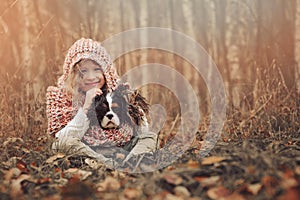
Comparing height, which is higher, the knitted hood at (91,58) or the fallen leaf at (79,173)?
the knitted hood at (91,58)

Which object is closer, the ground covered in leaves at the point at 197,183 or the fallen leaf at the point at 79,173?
the ground covered in leaves at the point at 197,183

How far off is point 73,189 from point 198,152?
984 mm

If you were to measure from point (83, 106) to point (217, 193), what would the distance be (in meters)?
1.39

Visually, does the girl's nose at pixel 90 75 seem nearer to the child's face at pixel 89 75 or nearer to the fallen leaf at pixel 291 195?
the child's face at pixel 89 75

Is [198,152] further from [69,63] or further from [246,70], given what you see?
[246,70]

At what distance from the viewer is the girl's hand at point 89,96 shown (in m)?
2.66

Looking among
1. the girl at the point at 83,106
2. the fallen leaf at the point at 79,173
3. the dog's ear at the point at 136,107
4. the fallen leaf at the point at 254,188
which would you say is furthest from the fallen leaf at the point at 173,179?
the dog's ear at the point at 136,107

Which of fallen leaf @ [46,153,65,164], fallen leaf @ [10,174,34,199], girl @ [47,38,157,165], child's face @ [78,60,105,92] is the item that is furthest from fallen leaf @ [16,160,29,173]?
child's face @ [78,60,105,92]

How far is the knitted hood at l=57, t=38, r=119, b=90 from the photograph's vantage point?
110 inches

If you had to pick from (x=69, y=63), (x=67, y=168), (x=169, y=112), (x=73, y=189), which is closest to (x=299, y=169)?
(x=73, y=189)

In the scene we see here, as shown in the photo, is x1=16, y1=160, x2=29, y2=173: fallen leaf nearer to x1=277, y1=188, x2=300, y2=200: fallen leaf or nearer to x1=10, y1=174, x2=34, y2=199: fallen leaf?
→ x1=10, y1=174, x2=34, y2=199: fallen leaf

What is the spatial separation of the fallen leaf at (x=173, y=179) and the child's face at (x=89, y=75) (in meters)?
1.26

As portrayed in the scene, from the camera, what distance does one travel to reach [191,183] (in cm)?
162

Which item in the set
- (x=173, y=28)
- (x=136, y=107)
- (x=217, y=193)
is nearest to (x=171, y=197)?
(x=217, y=193)
